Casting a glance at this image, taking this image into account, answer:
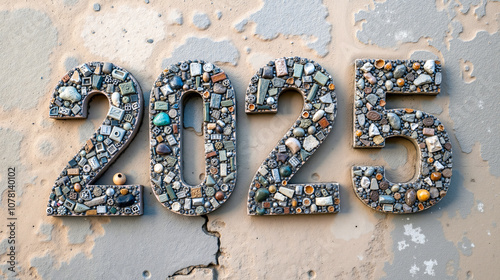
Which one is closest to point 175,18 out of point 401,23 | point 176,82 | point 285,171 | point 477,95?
point 176,82

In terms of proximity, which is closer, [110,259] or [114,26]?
[110,259]

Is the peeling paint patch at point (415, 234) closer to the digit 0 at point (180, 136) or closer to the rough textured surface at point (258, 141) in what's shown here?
the rough textured surface at point (258, 141)

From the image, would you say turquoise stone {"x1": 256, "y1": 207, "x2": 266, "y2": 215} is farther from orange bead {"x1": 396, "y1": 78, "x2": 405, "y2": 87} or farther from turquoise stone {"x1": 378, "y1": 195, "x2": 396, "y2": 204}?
orange bead {"x1": 396, "y1": 78, "x2": 405, "y2": 87}

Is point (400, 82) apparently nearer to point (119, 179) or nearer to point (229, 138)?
point (229, 138)

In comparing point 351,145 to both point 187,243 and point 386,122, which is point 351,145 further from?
point 187,243

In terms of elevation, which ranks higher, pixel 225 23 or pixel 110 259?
pixel 225 23

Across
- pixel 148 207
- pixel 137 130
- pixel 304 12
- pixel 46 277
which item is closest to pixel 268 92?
pixel 304 12
